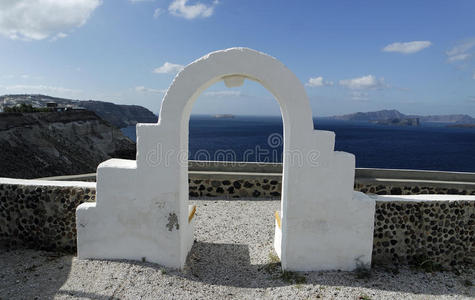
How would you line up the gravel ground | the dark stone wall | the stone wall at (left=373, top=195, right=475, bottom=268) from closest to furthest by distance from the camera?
the gravel ground, the stone wall at (left=373, top=195, right=475, bottom=268), the dark stone wall

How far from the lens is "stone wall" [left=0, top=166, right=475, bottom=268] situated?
4715 mm

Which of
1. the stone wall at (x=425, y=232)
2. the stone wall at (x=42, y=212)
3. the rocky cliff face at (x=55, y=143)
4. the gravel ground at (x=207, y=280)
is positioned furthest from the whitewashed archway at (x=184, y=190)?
the rocky cliff face at (x=55, y=143)

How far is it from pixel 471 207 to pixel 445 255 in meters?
0.85

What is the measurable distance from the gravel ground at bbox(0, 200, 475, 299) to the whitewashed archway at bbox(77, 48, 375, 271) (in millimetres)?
245

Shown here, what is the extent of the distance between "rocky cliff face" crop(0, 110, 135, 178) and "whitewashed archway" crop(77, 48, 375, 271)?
19.5 m

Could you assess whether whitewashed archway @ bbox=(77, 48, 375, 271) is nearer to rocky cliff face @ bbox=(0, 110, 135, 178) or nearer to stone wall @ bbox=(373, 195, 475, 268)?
stone wall @ bbox=(373, 195, 475, 268)

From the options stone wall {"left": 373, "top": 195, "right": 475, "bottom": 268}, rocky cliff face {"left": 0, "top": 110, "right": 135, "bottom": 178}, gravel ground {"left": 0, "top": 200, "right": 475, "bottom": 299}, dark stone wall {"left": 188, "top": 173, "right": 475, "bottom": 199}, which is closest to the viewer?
gravel ground {"left": 0, "top": 200, "right": 475, "bottom": 299}

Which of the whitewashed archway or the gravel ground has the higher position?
the whitewashed archway

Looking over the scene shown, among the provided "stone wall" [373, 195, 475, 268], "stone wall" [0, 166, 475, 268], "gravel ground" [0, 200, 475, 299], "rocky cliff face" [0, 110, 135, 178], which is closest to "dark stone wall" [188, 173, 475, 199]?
"gravel ground" [0, 200, 475, 299]

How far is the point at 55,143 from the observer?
28547mm

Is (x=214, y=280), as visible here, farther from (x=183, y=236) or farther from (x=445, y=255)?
(x=445, y=255)

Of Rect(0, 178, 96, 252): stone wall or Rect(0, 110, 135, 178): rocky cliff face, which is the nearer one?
Rect(0, 178, 96, 252): stone wall

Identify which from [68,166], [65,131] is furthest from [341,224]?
[65,131]

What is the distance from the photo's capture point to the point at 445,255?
15.6 feet
